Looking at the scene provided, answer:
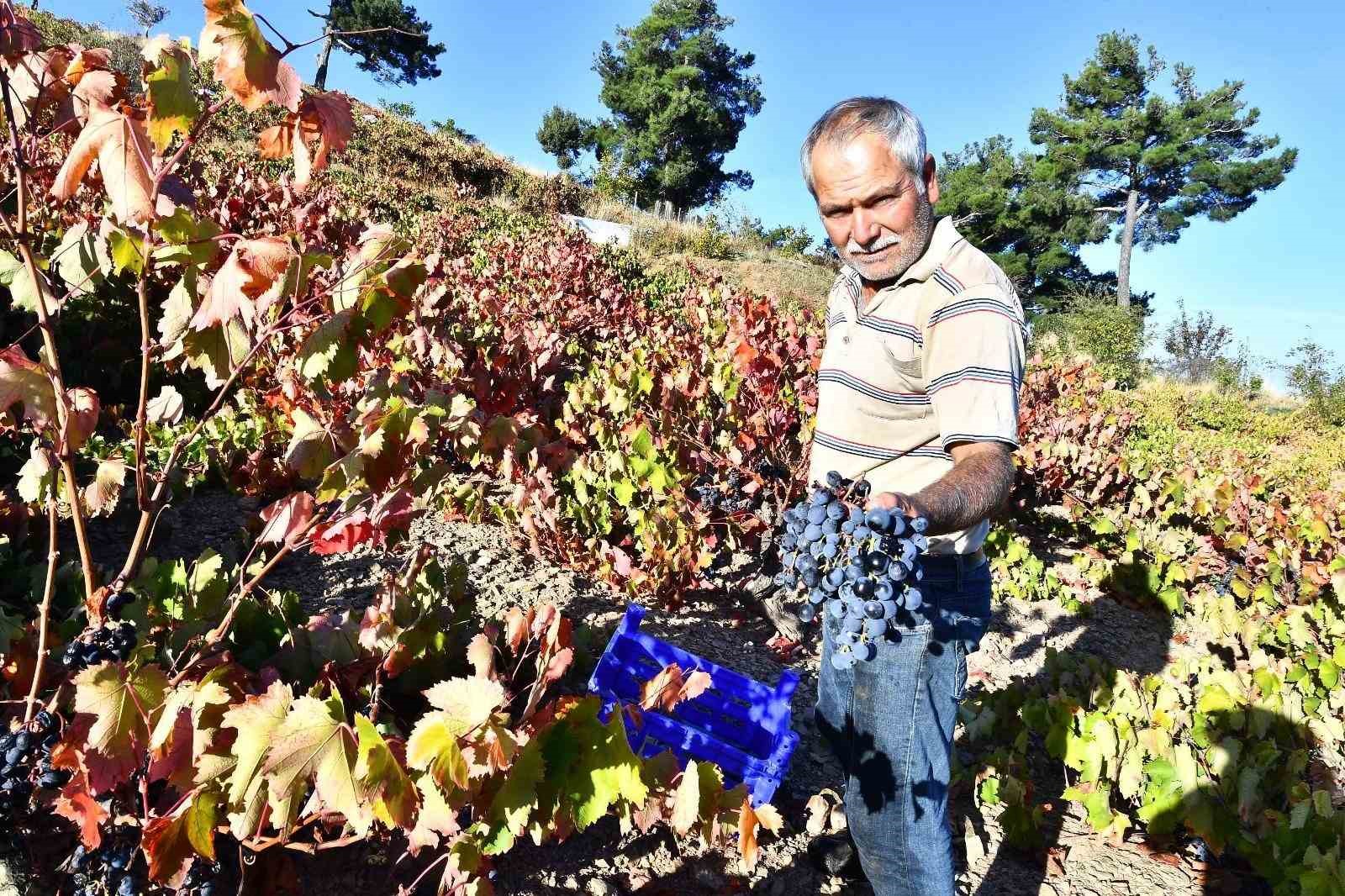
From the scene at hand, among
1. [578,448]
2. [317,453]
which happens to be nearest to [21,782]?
[317,453]

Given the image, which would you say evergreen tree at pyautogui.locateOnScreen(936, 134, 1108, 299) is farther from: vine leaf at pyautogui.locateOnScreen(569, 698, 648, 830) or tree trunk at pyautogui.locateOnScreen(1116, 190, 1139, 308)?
vine leaf at pyautogui.locateOnScreen(569, 698, 648, 830)

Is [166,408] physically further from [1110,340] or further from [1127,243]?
[1127,243]

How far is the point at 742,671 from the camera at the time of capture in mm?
3477

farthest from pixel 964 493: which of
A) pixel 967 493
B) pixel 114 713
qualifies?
pixel 114 713

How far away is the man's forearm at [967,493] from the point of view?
4.13 ft

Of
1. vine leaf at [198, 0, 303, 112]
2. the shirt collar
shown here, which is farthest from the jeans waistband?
vine leaf at [198, 0, 303, 112]

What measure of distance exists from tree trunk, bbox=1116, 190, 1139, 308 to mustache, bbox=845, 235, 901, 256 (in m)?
43.4

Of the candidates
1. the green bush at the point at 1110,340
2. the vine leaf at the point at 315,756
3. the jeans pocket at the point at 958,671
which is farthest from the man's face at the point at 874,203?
the green bush at the point at 1110,340

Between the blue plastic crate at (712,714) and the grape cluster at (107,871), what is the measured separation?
115cm

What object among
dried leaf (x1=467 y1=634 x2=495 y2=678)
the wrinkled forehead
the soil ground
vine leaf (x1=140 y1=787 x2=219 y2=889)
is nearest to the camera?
vine leaf (x1=140 y1=787 x2=219 y2=889)

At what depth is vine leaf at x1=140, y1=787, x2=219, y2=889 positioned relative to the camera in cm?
146

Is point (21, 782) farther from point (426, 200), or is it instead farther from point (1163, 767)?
point (426, 200)

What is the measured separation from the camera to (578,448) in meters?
4.50

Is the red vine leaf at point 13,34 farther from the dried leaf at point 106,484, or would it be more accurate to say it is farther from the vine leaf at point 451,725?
the vine leaf at point 451,725
